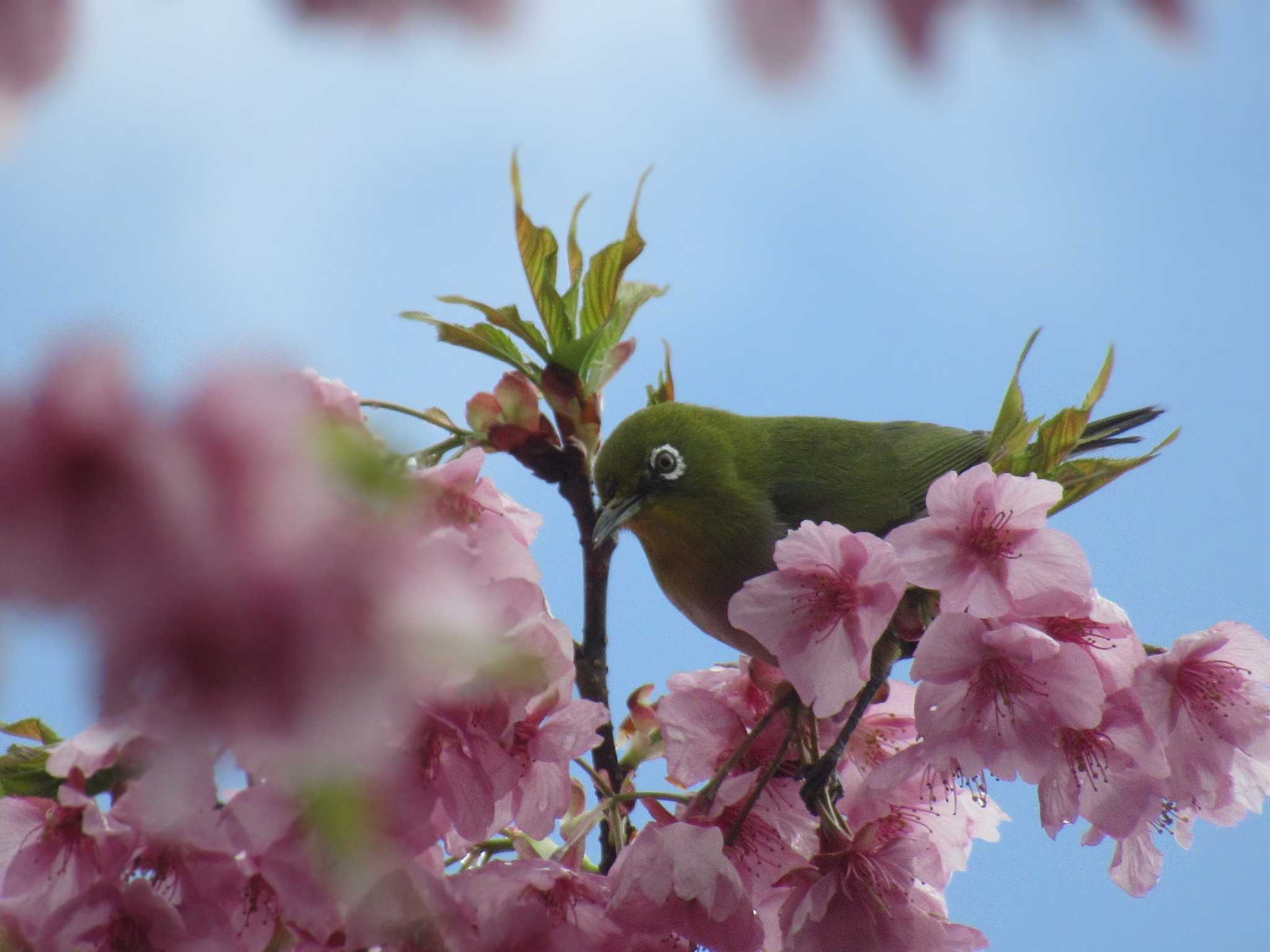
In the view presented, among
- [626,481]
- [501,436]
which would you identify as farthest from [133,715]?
[626,481]

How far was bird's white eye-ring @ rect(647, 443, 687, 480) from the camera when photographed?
190 cm

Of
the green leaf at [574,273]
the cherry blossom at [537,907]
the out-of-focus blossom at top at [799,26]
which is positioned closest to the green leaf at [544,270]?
the green leaf at [574,273]

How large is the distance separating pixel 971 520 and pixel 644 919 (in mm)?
480

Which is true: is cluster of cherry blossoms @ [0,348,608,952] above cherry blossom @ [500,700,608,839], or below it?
above

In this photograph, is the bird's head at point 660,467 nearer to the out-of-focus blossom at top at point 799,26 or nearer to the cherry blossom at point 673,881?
the cherry blossom at point 673,881

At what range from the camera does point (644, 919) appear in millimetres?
1028

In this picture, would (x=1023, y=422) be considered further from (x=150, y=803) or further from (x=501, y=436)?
(x=150, y=803)

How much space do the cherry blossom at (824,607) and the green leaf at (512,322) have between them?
434mm

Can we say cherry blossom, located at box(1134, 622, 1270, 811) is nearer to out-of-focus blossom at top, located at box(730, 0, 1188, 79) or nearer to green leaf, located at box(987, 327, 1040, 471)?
green leaf, located at box(987, 327, 1040, 471)

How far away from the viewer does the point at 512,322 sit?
136 centimetres

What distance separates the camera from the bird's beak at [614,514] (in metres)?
1.48

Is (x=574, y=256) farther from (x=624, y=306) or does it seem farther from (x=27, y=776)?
(x=27, y=776)

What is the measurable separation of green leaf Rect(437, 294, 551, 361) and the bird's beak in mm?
249

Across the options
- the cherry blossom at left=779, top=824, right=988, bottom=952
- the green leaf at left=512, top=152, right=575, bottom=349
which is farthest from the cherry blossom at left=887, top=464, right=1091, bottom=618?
the green leaf at left=512, top=152, right=575, bottom=349
